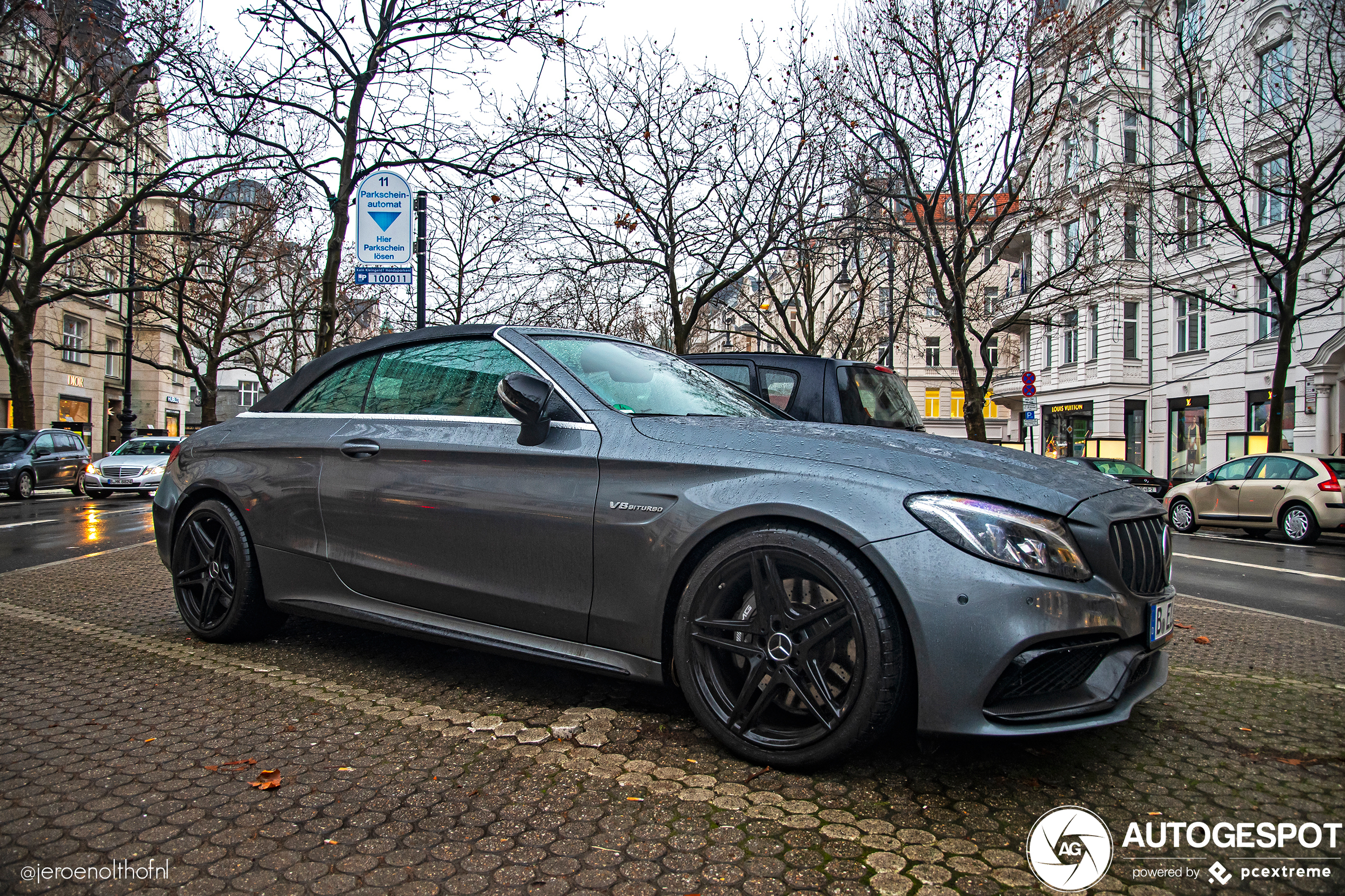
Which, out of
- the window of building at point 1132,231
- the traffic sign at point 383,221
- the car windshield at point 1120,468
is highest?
the window of building at point 1132,231

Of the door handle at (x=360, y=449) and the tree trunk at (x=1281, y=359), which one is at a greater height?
the tree trunk at (x=1281, y=359)

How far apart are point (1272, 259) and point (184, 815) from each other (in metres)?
29.9

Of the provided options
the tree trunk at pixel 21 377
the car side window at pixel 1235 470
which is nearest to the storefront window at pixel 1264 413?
the car side window at pixel 1235 470

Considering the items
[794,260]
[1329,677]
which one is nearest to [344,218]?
[1329,677]

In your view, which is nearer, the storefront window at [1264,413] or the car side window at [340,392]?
the car side window at [340,392]

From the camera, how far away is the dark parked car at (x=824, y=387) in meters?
7.49

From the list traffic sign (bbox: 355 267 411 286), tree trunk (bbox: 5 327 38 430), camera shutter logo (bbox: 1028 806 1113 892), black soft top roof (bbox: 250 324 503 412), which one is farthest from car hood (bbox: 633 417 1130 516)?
tree trunk (bbox: 5 327 38 430)

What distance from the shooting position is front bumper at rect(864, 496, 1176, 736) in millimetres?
2332

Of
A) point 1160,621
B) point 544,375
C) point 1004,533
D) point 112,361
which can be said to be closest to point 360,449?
point 544,375

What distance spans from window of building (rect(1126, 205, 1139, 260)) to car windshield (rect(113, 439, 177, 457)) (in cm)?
2360

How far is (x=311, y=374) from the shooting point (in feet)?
13.9

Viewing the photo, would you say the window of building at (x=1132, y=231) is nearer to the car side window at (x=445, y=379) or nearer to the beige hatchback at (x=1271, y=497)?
the beige hatchback at (x=1271, y=497)

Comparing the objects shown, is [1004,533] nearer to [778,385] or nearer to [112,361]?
[778,385]

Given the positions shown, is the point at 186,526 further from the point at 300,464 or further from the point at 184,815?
the point at 184,815
